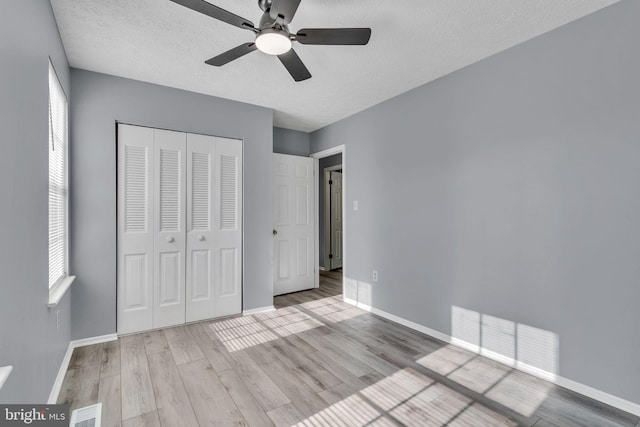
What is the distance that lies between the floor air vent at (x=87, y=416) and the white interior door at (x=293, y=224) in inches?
104

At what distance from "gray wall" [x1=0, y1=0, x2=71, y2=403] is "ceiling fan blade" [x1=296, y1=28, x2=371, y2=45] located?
1353 mm

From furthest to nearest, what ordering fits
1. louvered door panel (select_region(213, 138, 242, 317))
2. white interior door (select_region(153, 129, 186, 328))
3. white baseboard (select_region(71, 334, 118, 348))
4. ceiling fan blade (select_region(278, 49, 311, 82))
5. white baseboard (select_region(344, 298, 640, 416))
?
louvered door panel (select_region(213, 138, 242, 317)) < white interior door (select_region(153, 129, 186, 328)) < white baseboard (select_region(71, 334, 118, 348)) < ceiling fan blade (select_region(278, 49, 311, 82)) < white baseboard (select_region(344, 298, 640, 416))

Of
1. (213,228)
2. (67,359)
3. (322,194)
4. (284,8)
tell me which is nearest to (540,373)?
(284,8)

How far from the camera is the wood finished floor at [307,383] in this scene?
1847mm

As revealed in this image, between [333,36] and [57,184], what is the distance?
241 cm

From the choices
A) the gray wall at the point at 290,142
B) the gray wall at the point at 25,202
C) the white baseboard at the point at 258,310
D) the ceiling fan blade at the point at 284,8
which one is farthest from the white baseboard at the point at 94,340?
the ceiling fan blade at the point at 284,8

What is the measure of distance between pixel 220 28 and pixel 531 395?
3379 mm

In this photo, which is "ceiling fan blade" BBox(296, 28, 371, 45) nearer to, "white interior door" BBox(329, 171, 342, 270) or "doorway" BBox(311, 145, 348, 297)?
"doorway" BBox(311, 145, 348, 297)

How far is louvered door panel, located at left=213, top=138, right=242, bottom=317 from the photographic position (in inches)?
138

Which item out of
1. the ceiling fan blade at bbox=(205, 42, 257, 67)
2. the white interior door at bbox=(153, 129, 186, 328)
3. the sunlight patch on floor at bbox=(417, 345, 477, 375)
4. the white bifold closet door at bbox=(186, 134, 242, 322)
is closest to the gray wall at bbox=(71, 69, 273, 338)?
the white interior door at bbox=(153, 129, 186, 328)

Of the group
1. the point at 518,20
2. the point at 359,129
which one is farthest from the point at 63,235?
the point at 518,20

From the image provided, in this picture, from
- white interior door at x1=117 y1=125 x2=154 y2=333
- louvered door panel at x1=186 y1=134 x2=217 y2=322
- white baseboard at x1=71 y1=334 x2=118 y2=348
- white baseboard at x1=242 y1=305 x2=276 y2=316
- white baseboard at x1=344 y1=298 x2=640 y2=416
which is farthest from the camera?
white baseboard at x1=242 y1=305 x2=276 y2=316

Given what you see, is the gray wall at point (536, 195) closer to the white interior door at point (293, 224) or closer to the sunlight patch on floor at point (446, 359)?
the sunlight patch on floor at point (446, 359)

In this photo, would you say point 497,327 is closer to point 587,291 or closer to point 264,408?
point 587,291
